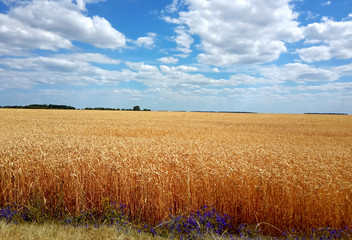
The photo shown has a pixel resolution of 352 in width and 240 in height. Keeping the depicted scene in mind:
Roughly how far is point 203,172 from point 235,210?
1.23 metres

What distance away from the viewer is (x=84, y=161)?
6969 millimetres

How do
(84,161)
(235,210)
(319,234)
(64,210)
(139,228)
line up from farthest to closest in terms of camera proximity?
(84,161) → (64,210) → (235,210) → (139,228) → (319,234)

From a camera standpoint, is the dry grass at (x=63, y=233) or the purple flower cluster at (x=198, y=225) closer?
the dry grass at (x=63, y=233)

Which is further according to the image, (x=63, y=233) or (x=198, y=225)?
(x=198, y=225)

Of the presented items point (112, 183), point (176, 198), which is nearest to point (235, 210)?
point (176, 198)

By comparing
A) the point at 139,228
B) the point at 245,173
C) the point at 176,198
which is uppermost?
the point at 245,173

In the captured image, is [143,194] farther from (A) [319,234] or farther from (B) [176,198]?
(A) [319,234]

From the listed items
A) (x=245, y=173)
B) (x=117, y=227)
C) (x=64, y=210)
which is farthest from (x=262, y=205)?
(x=64, y=210)

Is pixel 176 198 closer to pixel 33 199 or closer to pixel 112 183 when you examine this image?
pixel 112 183

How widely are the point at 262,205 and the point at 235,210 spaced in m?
0.66

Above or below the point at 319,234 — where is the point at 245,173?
above

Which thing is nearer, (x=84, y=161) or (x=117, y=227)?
(x=117, y=227)

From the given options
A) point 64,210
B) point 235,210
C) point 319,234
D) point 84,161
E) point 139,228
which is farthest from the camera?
point 84,161

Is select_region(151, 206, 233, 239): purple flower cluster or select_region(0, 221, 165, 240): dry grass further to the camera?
select_region(151, 206, 233, 239): purple flower cluster
